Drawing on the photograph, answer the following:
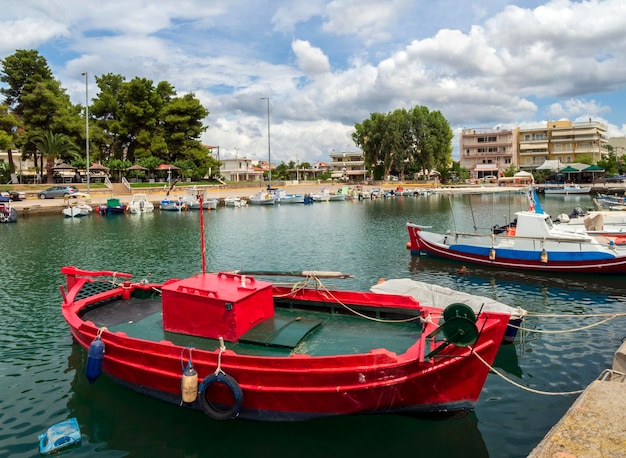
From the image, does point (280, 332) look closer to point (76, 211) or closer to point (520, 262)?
point (520, 262)

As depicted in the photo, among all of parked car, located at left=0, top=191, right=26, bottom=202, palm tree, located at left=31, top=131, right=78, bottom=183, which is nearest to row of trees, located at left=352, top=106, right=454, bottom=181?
palm tree, located at left=31, top=131, right=78, bottom=183

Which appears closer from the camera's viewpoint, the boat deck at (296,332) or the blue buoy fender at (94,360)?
the boat deck at (296,332)

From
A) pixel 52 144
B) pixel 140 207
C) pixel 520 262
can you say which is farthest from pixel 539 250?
pixel 52 144

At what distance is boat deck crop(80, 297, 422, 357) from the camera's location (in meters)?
9.36

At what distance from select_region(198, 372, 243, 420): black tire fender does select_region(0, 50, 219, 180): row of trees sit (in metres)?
63.4

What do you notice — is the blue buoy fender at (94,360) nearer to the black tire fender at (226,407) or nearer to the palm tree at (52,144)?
the black tire fender at (226,407)

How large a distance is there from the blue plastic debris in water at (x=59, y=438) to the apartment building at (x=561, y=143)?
122058 mm

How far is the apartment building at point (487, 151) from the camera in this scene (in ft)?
382

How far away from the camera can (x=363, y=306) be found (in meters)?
11.3

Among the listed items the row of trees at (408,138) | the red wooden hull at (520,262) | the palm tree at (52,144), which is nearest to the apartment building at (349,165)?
the row of trees at (408,138)

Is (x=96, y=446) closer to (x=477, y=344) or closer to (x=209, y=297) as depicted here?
(x=209, y=297)

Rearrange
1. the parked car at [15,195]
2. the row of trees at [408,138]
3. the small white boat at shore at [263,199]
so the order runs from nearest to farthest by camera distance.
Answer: the parked car at [15,195], the small white boat at shore at [263,199], the row of trees at [408,138]

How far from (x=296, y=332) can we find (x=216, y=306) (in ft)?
5.99

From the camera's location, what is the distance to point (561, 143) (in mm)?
114438
